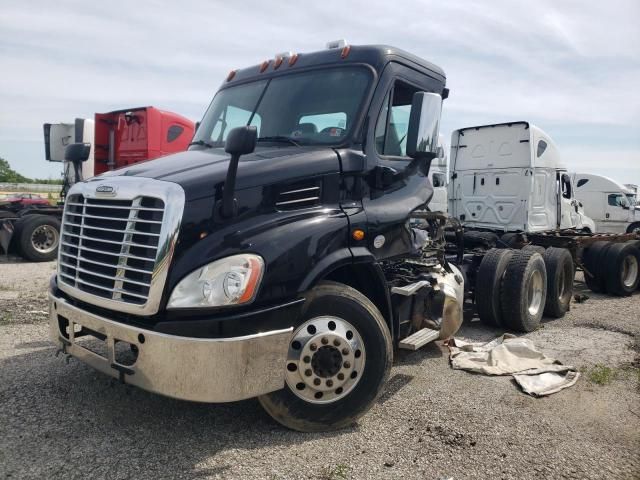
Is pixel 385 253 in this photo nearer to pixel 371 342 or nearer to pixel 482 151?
pixel 371 342

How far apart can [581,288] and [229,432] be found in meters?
9.23

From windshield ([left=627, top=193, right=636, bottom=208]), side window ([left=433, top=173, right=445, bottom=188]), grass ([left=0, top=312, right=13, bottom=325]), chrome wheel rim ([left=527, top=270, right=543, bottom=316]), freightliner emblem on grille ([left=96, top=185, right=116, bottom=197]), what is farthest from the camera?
windshield ([left=627, top=193, right=636, bottom=208])

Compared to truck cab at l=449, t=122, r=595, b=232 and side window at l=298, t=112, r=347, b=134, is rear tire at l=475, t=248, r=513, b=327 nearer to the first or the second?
side window at l=298, t=112, r=347, b=134

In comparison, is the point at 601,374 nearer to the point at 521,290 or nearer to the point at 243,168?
the point at 521,290

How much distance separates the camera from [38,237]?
12047 millimetres

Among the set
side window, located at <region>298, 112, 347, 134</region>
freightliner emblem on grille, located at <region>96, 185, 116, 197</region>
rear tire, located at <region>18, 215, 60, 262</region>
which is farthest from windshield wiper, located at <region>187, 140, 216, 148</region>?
rear tire, located at <region>18, 215, 60, 262</region>

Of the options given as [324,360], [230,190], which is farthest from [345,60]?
[324,360]

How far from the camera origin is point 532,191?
34.8 feet

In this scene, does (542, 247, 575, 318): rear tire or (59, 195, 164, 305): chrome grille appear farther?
(542, 247, 575, 318): rear tire

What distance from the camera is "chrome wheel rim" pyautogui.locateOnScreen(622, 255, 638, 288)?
10141 millimetres

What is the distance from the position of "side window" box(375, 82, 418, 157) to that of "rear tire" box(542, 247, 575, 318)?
399cm

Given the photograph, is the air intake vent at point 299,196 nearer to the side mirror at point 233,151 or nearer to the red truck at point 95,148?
the side mirror at point 233,151

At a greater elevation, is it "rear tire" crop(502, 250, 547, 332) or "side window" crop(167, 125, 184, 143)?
"side window" crop(167, 125, 184, 143)

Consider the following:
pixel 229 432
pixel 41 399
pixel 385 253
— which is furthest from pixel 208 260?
pixel 41 399
